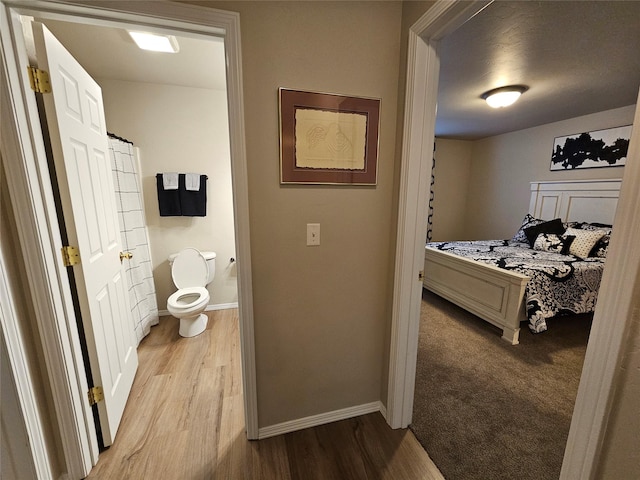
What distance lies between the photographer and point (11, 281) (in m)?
1.06

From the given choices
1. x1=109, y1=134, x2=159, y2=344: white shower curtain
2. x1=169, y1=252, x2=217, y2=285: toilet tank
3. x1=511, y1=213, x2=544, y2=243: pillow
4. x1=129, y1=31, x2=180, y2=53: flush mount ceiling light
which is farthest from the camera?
x1=511, y1=213, x2=544, y2=243: pillow

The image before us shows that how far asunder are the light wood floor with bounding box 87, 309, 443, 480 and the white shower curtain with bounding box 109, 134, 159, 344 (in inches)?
30.5

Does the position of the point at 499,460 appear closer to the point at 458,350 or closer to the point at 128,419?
the point at 458,350

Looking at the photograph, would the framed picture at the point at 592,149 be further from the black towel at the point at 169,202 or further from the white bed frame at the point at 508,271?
the black towel at the point at 169,202

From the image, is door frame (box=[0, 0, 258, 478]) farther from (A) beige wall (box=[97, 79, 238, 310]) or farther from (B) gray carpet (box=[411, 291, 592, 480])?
(A) beige wall (box=[97, 79, 238, 310])

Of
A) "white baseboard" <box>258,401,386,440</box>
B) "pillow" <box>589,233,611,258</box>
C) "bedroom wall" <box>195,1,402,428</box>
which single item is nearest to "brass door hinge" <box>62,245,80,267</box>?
"bedroom wall" <box>195,1,402,428</box>

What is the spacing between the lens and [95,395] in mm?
1403

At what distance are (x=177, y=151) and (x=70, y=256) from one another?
1780 millimetres

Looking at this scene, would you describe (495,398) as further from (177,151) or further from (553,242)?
(177,151)

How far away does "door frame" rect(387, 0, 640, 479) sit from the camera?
0.58 m

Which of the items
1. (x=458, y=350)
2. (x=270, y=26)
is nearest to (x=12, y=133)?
(x=270, y=26)

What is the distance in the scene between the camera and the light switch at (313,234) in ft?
4.57

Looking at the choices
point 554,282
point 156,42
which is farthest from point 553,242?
point 156,42

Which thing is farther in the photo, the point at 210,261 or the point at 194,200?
the point at 210,261
